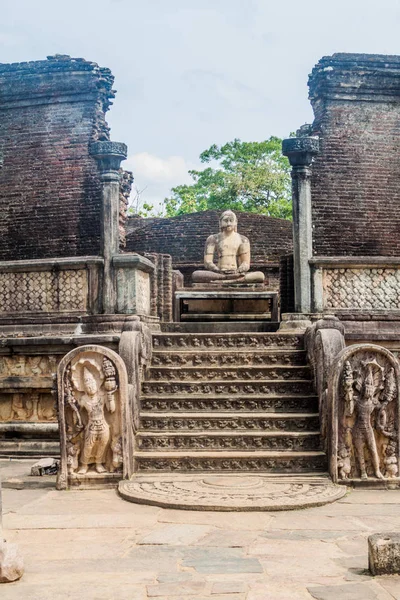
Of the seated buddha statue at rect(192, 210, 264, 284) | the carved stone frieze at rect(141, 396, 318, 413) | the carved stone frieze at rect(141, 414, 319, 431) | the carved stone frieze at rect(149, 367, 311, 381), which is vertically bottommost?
the carved stone frieze at rect(141, 414, 319, 431)

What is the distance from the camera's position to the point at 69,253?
15.1 m

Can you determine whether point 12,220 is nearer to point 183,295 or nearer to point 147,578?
point 183,295

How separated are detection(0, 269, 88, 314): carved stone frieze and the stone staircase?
213cm

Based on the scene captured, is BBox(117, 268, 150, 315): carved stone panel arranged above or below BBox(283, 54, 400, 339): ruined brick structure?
below

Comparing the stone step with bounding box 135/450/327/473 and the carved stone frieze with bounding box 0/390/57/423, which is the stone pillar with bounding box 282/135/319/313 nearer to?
the carved stone frieze with bounding box 0/390/57/423

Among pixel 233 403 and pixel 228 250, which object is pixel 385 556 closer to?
pixel 233 403

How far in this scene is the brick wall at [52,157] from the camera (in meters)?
15.2

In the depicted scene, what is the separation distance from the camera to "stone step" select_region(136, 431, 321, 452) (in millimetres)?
6828

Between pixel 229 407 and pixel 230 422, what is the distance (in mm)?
318

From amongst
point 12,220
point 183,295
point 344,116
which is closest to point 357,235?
point 344,116

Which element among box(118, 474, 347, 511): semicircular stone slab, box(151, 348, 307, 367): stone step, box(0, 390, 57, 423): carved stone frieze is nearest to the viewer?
box(118, 474, 347, 511): semicircular stone slab

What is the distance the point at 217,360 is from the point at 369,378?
78.9 inches

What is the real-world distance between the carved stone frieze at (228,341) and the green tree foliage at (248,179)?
25.5 meters

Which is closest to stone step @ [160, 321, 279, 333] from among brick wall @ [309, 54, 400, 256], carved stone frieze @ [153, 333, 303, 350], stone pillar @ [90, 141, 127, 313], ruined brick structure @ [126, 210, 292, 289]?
carved stone frieze @ [153, 333, 303, 350]
